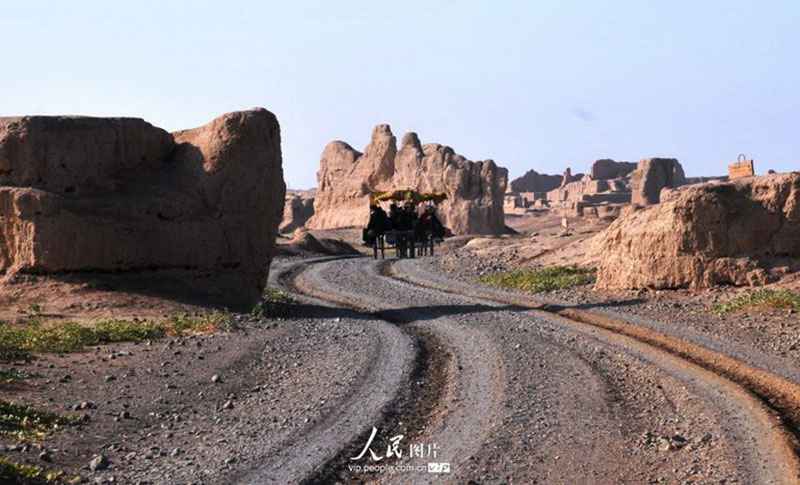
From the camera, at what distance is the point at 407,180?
7588cm

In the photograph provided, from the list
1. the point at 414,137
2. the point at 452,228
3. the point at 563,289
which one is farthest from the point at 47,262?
the point at 414,137

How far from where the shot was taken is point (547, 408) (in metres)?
11.9

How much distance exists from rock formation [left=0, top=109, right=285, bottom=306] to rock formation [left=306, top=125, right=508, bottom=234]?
160ft

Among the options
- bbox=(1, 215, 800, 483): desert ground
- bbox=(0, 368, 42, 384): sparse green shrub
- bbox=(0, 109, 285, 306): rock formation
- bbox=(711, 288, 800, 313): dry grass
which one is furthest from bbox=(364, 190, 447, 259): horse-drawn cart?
bbox=(0, 368, 42, 384): sparse green shrub

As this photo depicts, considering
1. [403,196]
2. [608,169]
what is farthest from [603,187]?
[403,196]

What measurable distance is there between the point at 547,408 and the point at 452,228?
59.9 metres

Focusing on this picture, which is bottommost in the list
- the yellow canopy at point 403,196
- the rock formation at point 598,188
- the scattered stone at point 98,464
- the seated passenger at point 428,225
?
the scattered stone at point 98,464

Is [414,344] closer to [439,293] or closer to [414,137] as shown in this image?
[439,293]

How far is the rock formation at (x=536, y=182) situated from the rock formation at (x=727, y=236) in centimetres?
10226

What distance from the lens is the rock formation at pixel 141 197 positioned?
777 inches

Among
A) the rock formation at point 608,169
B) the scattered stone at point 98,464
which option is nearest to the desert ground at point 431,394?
the scattered stone at point 98,464

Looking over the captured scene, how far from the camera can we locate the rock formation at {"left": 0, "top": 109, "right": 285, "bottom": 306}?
19.7m

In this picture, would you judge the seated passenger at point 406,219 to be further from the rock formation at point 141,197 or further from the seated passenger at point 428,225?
the rock formation at point 141,197

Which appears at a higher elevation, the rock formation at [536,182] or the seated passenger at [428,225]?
the rock formation at [536,182]
